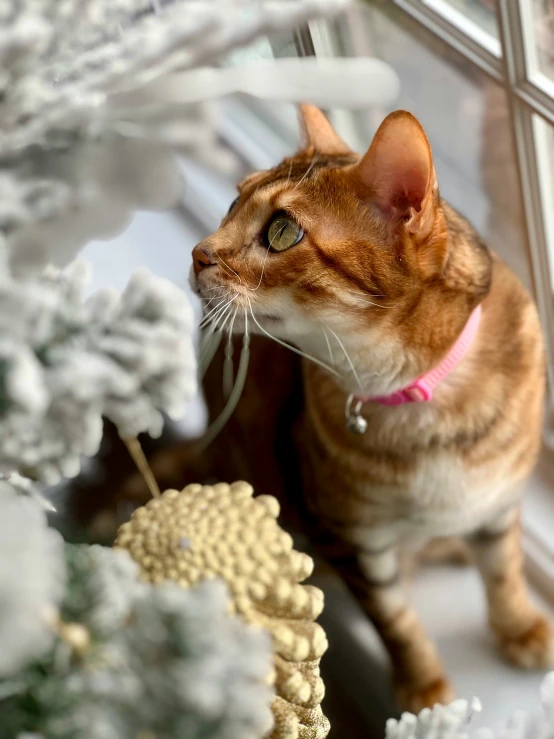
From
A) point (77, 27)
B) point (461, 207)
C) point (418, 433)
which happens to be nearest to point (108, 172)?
point (77, 27)

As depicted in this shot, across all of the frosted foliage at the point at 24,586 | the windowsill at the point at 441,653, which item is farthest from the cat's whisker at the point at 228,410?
the frosted foliage at the point at 24,586

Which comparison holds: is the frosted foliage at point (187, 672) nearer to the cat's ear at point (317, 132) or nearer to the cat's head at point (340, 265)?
the cat's head at point (340, 265)

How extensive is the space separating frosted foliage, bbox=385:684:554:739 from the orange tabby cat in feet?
0.95

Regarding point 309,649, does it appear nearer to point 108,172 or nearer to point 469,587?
point 108,172

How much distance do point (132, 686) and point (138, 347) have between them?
6.3 inches

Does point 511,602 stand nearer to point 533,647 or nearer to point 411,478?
point 533,647

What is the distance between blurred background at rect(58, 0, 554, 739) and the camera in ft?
2.43

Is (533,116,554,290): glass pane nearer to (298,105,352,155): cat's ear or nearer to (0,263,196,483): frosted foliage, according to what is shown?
(298,105,352,155): cat's ear

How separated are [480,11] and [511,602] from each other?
0.78 m

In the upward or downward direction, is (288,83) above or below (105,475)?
above

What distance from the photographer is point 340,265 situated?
2.01 ft

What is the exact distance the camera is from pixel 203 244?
63 cm

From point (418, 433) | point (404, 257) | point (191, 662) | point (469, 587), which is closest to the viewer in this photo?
point (191, 662)

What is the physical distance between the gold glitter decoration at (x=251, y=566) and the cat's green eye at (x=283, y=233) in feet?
0.79
